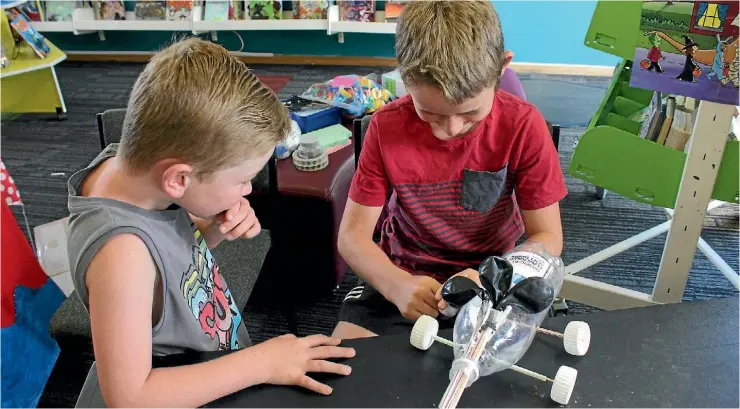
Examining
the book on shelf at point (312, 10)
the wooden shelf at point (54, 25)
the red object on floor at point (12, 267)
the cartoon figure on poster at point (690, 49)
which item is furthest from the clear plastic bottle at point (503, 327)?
the wooden shelf at point (54, 25)

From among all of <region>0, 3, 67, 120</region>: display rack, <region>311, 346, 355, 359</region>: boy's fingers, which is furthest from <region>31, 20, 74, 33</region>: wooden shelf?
<region>311, 346, 355, 359</region>: boy's fingers

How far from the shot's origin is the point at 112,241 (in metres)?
0.77

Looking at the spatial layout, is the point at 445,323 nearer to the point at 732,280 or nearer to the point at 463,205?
the point at 463,205

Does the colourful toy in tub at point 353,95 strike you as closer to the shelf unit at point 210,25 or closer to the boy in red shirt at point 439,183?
the boy in red shirt at point 439,183

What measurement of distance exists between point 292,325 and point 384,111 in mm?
930

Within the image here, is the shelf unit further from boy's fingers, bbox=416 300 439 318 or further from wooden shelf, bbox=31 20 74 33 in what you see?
boy's fingers, bbox=416 300 439 318

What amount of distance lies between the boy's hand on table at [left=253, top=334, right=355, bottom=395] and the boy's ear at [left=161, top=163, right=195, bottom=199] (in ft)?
0.78

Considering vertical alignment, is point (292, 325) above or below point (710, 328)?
below

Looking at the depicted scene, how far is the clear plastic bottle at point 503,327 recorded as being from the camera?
2.33 feet

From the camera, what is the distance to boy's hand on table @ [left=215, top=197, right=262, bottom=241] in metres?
0.99

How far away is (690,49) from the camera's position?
4.54 feet

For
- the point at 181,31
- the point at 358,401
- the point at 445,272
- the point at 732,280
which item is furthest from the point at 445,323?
the point at 181,31

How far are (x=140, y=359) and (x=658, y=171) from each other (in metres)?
1.46

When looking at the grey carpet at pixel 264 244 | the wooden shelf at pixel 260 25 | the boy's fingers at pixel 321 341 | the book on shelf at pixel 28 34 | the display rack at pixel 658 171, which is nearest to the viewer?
the boy's fingers at pixel 321 341
